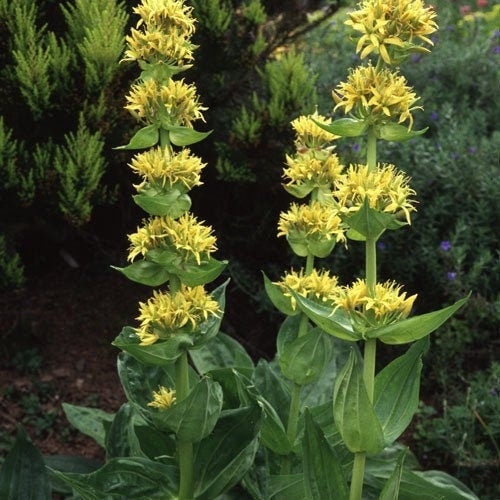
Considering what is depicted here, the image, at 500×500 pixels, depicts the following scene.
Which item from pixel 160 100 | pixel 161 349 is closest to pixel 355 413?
pixel 161 349

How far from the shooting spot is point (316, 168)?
2951 mm

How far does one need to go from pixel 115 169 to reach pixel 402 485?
2.58m

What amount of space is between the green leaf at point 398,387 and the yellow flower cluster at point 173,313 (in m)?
0.60

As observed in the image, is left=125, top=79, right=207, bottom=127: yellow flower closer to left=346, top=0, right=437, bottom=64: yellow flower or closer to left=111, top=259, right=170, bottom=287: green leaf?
left=111, top=259, right=170, bottom=287: green leaf

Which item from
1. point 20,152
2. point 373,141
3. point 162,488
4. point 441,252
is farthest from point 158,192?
point 441,252

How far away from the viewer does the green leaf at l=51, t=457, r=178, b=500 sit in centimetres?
284

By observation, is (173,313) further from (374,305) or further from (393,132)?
(393,132)

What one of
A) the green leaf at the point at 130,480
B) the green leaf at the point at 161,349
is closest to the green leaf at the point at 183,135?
the green leaf at the point at 161,349

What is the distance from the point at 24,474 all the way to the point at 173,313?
1077 millimetres

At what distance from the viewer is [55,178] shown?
13.8 feet

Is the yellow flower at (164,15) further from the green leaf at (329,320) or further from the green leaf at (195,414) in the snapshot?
the green leaf at (195,414)

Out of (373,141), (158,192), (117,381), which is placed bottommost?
(117,381)

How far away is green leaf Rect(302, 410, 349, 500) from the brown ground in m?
1.90

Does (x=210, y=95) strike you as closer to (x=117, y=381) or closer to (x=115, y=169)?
Result: (x=115, y=169)
